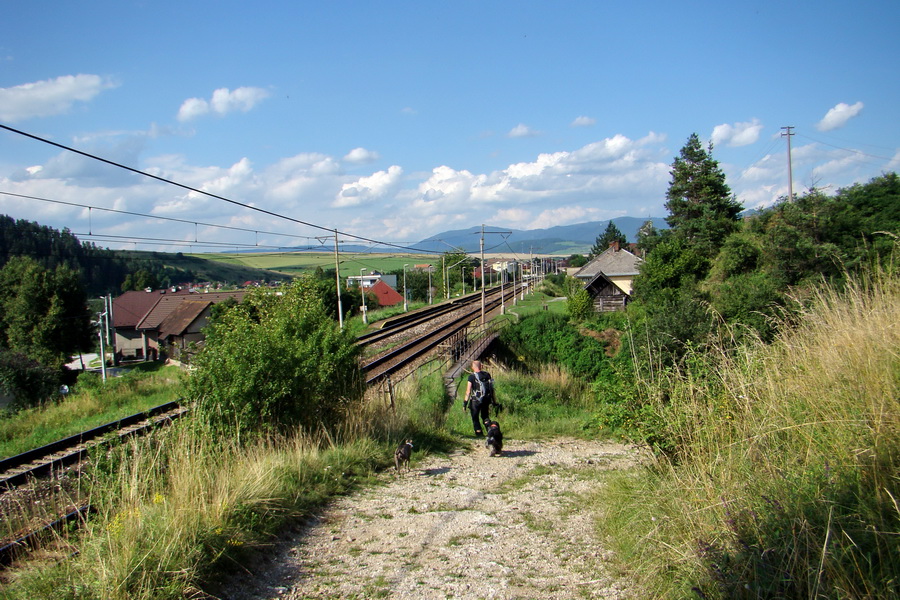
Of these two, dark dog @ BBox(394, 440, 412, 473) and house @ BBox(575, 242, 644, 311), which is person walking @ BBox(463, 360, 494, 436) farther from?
house @ BBox(575, 242, 644, 311)

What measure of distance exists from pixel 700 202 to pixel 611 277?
8787 millimetres

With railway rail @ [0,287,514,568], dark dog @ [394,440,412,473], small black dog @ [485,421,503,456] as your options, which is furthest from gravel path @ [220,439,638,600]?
railway rail @ [0,287,514,568]

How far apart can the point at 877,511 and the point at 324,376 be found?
7.37 meters

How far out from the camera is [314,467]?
7.25m

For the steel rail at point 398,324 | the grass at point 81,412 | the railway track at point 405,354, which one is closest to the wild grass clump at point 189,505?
the grass at point 81,412

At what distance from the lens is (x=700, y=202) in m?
45.7

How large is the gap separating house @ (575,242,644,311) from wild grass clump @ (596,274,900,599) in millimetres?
38173

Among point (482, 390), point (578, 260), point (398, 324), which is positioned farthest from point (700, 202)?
point (578, 260)

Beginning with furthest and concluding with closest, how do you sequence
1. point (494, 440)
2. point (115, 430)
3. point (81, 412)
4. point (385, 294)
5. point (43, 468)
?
point (385, 294)
point (81, 412)
point (43, 468)
point (115, 430)
point (494, 440)

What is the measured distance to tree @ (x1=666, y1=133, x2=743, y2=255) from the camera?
41.0 metres

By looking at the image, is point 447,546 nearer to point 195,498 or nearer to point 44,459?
point 195,498

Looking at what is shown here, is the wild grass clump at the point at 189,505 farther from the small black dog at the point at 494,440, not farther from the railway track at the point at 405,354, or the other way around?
the railway track at the point at 405,354

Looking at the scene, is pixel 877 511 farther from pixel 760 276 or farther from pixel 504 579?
pixel 760 276

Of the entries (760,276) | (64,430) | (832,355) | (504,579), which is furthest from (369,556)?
(760,276)
